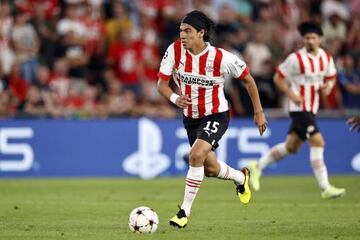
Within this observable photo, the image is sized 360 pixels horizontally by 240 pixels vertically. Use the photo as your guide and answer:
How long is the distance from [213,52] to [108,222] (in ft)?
7.79

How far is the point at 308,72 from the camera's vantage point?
50.9ft

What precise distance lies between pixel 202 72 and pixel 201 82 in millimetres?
122

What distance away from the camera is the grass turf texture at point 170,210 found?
10117 millimetres

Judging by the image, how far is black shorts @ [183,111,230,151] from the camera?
10.9 metres

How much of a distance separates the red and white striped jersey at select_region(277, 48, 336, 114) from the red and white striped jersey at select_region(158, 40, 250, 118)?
4.54m

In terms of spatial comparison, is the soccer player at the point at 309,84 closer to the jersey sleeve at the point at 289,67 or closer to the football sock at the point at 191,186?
the jersey sleeve at the point at 289,67

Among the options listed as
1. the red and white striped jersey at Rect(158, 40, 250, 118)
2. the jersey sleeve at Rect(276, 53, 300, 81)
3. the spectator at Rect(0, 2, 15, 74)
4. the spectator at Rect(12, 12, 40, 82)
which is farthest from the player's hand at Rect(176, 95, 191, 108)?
the spectator at Rect(0, 2, 15, 74)

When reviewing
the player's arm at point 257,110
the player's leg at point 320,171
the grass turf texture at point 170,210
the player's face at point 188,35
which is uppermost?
the player's face at point 188,35

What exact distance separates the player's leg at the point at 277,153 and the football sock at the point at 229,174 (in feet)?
14.3

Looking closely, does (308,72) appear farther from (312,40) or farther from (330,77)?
(312,40)

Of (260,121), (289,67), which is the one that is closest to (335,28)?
(289,67)

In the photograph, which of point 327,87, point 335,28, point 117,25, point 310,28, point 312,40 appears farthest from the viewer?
point 335,28

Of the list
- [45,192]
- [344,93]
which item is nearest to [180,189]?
[45,192]

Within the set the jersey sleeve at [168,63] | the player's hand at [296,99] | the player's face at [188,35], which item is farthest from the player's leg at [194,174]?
the player's hand at [296,99]
